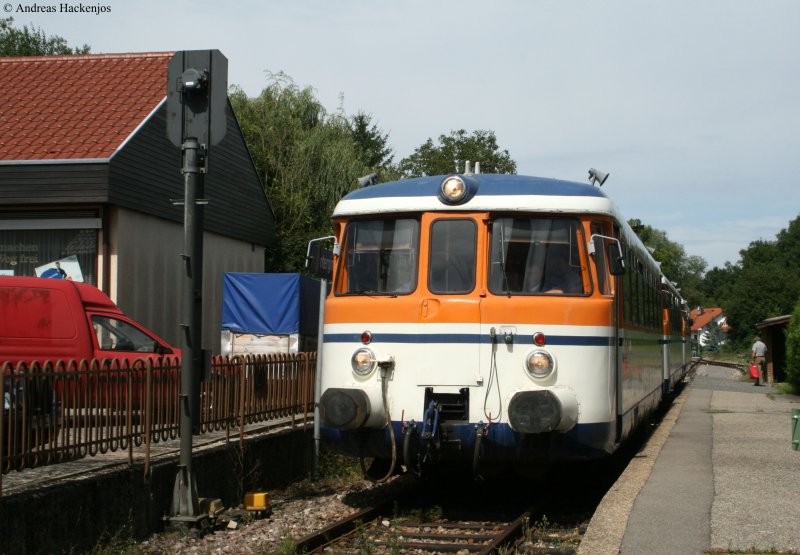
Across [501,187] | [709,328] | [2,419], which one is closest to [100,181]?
[501,187]

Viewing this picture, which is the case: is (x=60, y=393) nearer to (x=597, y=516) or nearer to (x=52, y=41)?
(x=597, y=516)

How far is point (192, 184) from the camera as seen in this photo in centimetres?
901

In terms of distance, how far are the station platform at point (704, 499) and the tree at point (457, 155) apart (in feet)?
120

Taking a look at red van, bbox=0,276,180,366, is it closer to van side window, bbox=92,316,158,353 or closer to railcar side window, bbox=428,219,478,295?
van side window, bbox=92,316,158,353

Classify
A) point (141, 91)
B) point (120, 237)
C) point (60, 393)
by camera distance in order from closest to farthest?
point (60, 393) → point (120, 237) → point (141, 91)

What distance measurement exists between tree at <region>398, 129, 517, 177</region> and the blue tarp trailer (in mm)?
29401

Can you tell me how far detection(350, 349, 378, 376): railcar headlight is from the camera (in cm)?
928

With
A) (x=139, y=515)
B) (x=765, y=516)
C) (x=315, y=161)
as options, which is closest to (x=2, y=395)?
(x=139, y=515)

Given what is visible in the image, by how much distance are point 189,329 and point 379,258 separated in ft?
6.23

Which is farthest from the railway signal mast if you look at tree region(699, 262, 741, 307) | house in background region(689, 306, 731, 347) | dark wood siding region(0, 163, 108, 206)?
tree region(699, 262, 741, 307)

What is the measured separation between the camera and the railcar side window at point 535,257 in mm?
9227

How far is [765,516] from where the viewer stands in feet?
26.6

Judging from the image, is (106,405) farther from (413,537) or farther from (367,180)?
(367,180)

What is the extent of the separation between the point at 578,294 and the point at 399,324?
1.60m
